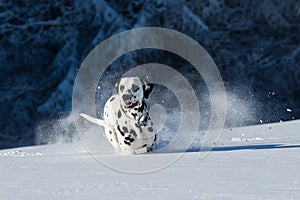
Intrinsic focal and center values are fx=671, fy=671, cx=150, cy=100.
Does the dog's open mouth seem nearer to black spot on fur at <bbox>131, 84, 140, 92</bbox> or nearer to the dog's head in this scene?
the dog's head

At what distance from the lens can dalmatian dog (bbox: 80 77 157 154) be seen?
5.68m

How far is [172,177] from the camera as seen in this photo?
13.3ft

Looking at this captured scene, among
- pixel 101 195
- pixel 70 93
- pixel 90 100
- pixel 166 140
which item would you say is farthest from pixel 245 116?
pixel 101 195

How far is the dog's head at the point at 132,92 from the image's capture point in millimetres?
5660

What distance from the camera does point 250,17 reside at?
2047 centimetres

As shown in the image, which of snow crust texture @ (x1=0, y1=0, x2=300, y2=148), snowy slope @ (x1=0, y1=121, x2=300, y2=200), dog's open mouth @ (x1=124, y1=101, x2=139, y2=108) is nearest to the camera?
snowy slope @ (x1=0, y1=121, x2=300, y2=200)

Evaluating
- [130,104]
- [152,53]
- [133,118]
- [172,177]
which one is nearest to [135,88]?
[130,104]

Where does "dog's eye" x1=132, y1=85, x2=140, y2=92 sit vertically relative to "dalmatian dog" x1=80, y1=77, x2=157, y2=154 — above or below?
above

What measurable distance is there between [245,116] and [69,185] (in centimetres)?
1090

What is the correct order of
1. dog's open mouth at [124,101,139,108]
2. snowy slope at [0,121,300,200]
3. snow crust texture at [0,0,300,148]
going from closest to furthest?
1. snowy slope at [0,121,300,200]
2. dog's open mouth at [124,101,139,108]
3. snow crust texture at [0,0,300,148]

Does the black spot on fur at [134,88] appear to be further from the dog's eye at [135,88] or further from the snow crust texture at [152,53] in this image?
the snow crust texture at [152,53]

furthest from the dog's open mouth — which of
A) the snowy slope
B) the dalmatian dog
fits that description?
the snowy slope

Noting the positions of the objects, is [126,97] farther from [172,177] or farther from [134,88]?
[172,177]

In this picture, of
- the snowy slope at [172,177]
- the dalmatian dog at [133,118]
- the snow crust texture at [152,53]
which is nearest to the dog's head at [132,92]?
the dalmatian dog at [133,118]
